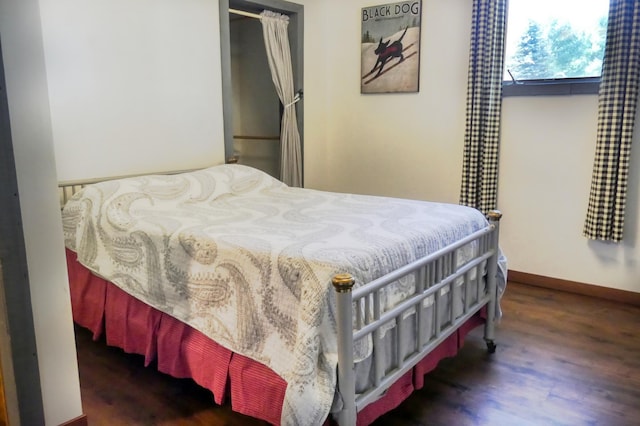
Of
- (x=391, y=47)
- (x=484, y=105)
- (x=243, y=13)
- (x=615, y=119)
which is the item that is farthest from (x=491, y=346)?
(x=243, y=13)

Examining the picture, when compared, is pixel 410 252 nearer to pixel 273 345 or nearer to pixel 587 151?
pixel 273 345

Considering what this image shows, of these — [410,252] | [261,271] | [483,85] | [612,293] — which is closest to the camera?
[261,271]

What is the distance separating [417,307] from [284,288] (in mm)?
540

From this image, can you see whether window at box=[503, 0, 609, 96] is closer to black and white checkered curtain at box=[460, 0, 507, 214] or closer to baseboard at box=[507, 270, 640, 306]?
black and white checkered curtain at box=[460, 0, 507, 214]

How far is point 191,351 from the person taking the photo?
6.61 feet

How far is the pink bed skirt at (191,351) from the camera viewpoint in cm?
172

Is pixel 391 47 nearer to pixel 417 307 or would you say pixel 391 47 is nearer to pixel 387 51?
pixel 387 51

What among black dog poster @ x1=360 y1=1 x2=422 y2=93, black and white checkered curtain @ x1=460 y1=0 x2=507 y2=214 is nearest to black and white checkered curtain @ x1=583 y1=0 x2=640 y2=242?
black and white checkered curtain @ x1=460 y1=0 x2=507 y2=214

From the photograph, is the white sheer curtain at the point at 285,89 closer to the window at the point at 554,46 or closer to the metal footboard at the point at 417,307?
the window at the point at 554,46

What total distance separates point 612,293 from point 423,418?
1.99m

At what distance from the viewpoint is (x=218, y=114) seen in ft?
11.7

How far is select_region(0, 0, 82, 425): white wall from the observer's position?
4.96ft

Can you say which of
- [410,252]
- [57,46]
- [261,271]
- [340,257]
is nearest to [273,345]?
[261,271]

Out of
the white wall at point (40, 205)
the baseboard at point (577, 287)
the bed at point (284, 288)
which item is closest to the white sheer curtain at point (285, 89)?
the bed at point (284, 288)
